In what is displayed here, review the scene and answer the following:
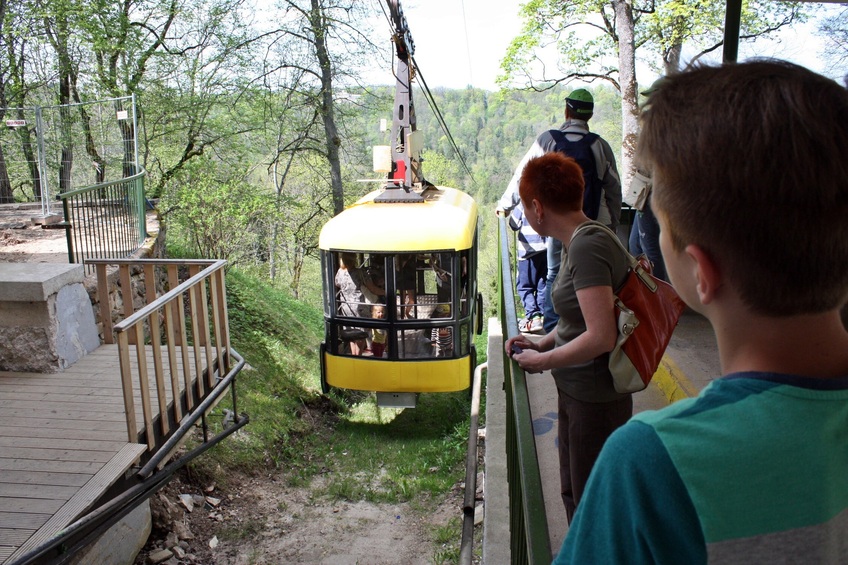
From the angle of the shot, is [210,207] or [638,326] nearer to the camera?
[638,326]

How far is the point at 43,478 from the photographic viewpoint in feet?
11.9

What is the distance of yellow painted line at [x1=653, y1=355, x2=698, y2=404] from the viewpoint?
3.43 meters

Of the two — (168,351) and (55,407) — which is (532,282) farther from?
(55,407)

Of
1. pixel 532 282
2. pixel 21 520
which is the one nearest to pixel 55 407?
pixel 21 520

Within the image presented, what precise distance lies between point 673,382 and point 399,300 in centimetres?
465

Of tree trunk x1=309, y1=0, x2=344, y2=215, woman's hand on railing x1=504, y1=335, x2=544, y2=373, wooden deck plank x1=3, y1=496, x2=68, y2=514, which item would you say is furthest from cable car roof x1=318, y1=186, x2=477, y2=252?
tree trunk x1=309, y1=0, x2=344, y2=215

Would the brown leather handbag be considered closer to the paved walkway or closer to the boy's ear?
the paved walkway

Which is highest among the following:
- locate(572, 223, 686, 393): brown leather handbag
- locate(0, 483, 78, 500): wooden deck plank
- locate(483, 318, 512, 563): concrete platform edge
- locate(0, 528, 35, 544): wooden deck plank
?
locate(572, 223, 686, 393): brown leather handbag

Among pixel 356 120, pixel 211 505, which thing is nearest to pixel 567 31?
pixel 356 120

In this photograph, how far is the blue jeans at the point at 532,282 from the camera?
4.80m

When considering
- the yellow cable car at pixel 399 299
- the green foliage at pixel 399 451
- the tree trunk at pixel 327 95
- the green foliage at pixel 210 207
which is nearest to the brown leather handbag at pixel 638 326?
the yellow cable car at pixel 399 299

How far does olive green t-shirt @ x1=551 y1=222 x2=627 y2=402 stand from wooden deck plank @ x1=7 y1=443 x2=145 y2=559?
101 inches

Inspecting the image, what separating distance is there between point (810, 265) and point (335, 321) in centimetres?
759

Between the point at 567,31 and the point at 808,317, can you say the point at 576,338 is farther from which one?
the point at 567,31
